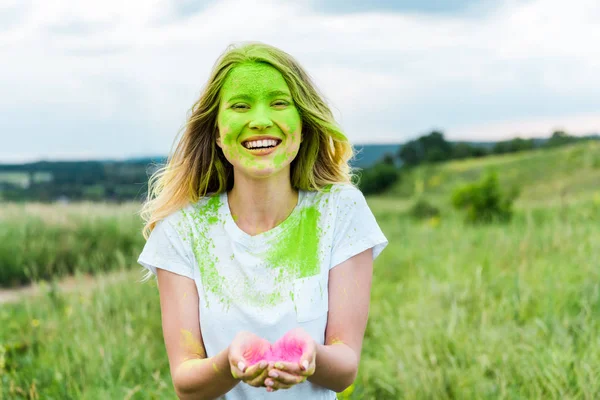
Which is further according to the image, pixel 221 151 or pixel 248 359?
pixel 221 151

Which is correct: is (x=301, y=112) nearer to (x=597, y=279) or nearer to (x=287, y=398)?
(x=287, y=398)

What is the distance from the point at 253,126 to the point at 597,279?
12.4 ft

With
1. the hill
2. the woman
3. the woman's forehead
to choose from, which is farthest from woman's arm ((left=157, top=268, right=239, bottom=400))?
the hill

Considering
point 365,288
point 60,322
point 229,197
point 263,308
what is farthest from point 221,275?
point 60,322

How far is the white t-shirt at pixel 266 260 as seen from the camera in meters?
2.04

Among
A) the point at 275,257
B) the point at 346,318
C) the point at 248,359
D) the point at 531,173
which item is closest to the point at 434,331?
the point at 346,318

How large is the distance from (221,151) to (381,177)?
30597 mm

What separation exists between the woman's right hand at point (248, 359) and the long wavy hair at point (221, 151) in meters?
0.69

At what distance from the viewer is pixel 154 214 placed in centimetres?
226

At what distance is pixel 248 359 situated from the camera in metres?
1.72

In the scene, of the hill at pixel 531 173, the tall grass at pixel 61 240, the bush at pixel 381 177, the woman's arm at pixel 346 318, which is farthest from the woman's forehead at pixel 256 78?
the bush at pixel 381 177

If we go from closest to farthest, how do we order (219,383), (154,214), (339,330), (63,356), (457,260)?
(219,383) → (339,330) → (154,214) → (63,356) → (457,260)

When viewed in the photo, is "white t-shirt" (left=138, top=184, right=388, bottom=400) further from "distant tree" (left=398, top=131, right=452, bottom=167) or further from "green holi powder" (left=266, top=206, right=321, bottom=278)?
"distant tree" (left=398, top=131, right=452, bottom=167)

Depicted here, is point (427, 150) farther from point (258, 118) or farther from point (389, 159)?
point (258, 118)
